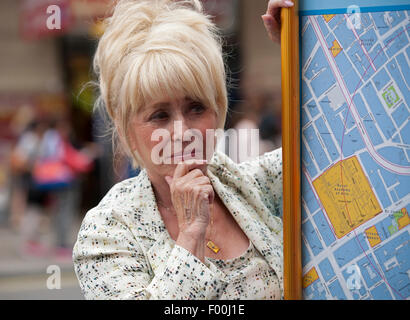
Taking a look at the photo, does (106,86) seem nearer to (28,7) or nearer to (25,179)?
(28,7)

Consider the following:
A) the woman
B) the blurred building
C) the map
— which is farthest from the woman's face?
the blurred building

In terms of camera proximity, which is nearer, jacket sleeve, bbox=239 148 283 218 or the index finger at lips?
the index finger at lips

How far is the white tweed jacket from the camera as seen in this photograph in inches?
66.4

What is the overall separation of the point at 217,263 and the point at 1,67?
307 inches

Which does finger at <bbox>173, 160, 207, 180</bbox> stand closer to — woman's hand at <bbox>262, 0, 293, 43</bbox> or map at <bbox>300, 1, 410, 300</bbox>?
map at <bbox>300, 1, 410, 300</bbox>

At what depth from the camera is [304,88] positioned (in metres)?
1.79

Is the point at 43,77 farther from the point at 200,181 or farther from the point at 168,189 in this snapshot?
the point at 200,181

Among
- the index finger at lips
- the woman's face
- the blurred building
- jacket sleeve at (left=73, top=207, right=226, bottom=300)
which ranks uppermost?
the blurred building

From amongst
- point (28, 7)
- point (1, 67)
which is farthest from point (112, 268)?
point (1, 67)

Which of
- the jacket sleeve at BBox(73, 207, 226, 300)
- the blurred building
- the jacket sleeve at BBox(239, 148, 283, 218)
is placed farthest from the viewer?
the blurred building

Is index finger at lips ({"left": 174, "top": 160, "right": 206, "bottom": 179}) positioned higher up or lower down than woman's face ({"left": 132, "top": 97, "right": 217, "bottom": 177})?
lower down

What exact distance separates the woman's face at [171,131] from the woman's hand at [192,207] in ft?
0.25

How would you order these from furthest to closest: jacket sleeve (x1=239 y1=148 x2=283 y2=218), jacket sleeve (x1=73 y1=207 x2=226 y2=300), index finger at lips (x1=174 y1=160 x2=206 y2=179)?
jacket sleeve (x1=239 y1=148 x2=283 y2=218), index finger at lips (x1=174 y1=160 x2=206 y2=179), jacket sleeve (x1=73 y1=207 x2=226 y2=300)

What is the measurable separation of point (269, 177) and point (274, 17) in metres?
0.59
